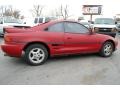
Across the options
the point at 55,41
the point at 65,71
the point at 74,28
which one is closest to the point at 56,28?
the point at 55,41

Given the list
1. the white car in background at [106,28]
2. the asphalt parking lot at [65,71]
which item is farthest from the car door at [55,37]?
the white car in background at [106,28]

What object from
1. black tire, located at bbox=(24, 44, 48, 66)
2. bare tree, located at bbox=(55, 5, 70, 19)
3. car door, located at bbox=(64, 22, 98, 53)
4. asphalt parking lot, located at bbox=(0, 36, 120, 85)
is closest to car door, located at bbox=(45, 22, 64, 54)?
car door, located at bbox=(64, 22, 98, 53)

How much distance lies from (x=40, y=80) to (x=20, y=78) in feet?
1.82

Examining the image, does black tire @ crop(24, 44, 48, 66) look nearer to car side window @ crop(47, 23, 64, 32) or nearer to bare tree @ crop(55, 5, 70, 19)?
car side window @ crop(47, 23, 64, 32)

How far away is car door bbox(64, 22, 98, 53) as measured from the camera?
24.4ft

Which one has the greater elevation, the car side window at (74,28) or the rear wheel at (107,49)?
the car side window at (74,28)

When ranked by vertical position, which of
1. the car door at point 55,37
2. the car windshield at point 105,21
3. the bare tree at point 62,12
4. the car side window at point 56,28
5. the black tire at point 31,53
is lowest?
the black tire at point 31,53

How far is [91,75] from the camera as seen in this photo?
230 inches

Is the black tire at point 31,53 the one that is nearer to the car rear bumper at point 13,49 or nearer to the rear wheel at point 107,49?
the car rear bumper at point 13,49

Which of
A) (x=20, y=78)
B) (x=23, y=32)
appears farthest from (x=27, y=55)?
(x=20, y=78)

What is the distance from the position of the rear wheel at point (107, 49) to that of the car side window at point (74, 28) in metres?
1.01

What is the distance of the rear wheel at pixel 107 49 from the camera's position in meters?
8.22

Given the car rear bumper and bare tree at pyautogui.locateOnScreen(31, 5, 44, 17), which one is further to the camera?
bare tree at pyautogui.locateOnScreen(31, 5, 44, 17)
